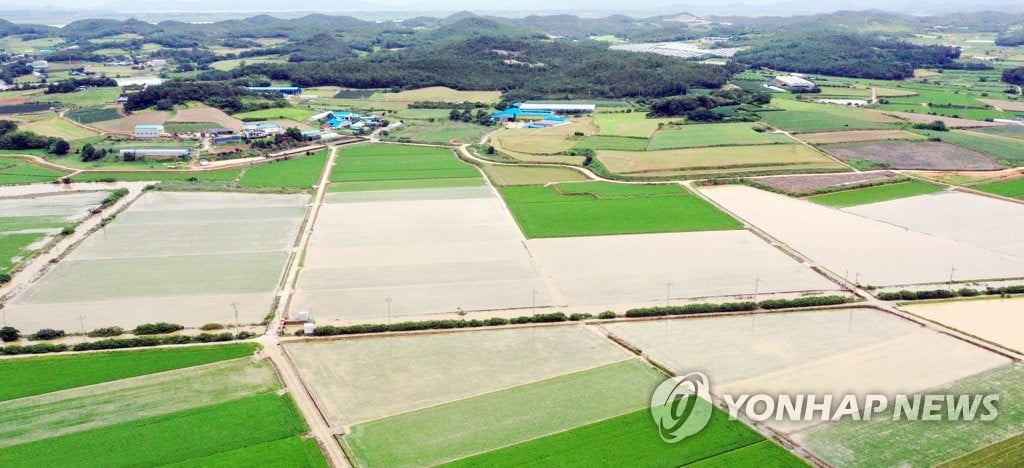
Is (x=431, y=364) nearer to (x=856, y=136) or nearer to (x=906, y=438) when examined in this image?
(x=906, y=438)

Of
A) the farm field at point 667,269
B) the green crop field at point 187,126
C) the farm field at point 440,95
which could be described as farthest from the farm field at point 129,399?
the farm field at point 440,95

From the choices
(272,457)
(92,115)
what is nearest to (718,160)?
(272,457)

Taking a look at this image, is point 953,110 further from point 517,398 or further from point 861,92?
point 517,398

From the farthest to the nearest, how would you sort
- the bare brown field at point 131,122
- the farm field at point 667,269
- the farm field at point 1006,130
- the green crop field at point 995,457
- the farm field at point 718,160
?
the bare brown field at point 131,122, the farm field at point 1006,130, the farm field at point 718,160, the farm field at point 667,269, the green crop field at point 995,457

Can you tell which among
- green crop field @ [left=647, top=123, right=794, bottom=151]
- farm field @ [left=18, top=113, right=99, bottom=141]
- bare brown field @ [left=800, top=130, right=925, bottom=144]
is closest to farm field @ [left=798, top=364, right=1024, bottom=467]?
green crop field @ [left=647, top=123, right=794, bottom=151]

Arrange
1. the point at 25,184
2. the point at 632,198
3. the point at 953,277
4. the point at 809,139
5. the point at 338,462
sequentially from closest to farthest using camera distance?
the point at 338,462 < the point at 953,277 < the point at 632,198 < the point at 25,184 < the point at 809,139

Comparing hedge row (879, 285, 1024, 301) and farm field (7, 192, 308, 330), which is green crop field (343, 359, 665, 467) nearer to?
farm field (7, 192, 308, 330)

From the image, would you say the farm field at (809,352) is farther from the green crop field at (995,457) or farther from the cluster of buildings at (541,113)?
the cluster of buildings at (541,113)

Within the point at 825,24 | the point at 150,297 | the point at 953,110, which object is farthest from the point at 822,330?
the point at 825,24
